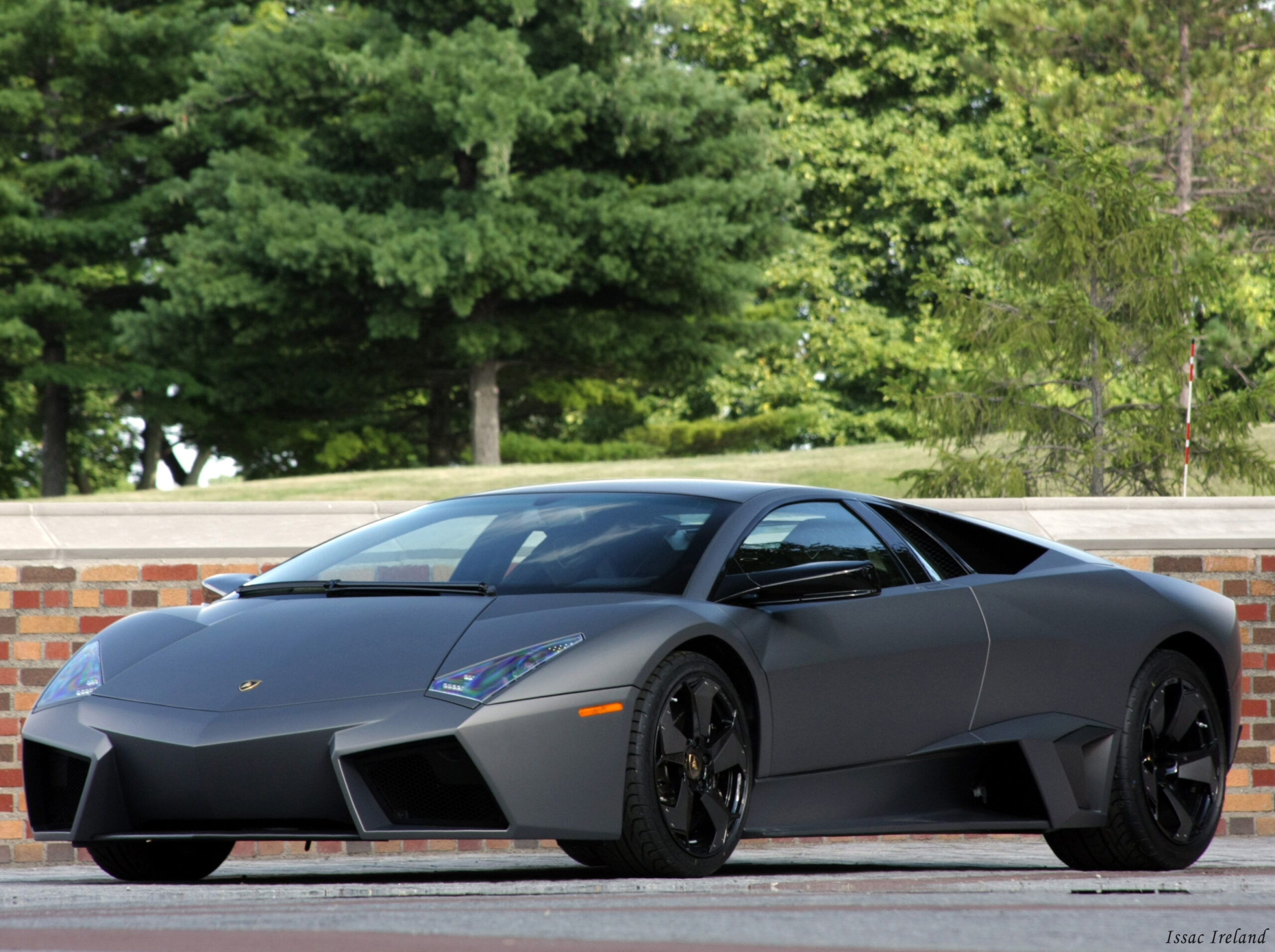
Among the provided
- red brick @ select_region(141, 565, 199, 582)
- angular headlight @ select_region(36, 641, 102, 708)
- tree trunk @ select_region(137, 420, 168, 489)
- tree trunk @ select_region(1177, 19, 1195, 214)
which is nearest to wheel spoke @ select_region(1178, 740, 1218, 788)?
angular headlight @ select_region(36, 641, 102, 708)

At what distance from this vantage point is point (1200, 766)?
20.4 feet

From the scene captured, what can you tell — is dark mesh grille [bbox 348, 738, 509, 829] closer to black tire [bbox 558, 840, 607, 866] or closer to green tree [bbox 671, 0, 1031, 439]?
black tire [bbox 558, 840, 607, 866]

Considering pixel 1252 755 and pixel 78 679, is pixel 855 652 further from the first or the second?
pixel 1252 755

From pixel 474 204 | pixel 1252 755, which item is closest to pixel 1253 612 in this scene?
pixel 1252 755

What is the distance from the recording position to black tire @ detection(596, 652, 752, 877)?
4.60 metres

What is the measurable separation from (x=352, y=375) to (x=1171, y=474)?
14504 mm

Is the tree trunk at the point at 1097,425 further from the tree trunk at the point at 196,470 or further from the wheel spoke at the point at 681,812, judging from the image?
the tree trunk at the point at 196,470

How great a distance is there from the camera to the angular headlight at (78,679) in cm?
502

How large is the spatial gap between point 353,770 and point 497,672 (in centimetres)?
44

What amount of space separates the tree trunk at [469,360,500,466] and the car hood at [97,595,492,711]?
24.8 m

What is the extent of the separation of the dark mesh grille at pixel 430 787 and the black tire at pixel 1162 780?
2.44 meters

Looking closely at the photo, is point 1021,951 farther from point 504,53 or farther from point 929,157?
point 929,157

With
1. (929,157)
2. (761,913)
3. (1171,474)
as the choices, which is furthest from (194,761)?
(929,157)

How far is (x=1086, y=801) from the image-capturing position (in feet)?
19.1
